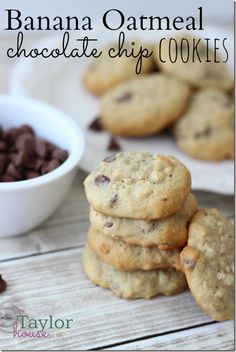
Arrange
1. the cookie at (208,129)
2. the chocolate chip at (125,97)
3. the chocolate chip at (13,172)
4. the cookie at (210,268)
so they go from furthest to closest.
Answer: the chocolate chip at (125,97) < the cookie at (208,129) < the chocolate chip at (13,172) < the cookie at (210,268)

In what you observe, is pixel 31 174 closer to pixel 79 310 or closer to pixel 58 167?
pixel 58 167

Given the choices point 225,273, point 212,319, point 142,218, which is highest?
point 142,218

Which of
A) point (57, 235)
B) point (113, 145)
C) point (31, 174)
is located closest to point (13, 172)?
point (31, 174)

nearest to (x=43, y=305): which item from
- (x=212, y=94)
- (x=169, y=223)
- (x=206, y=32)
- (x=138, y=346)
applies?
(x=138, y=346)

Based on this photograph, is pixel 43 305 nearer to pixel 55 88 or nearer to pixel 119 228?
pixel 119 228

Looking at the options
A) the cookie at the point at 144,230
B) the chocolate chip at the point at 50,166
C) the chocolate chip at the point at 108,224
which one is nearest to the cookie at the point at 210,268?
the cookie at the point at 144,230

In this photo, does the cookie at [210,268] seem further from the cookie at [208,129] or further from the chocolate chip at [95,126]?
the chocolate chip at [95,126]
